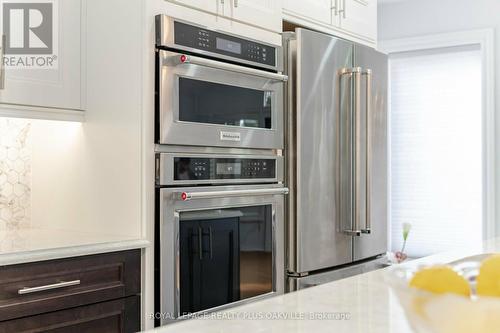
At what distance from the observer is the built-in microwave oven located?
2143mm

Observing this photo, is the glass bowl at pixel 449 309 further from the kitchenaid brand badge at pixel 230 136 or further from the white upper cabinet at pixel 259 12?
the white upper cabinet at pixel 259 12

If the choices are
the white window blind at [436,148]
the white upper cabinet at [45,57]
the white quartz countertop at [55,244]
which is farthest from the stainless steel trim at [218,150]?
the white window blind at [436,148]

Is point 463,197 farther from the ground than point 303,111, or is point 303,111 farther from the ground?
point 303,111

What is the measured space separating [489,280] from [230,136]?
73.6 inches

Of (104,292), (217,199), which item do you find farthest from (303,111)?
(104,292)

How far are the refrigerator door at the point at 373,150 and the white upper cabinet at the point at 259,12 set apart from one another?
0.54 metres

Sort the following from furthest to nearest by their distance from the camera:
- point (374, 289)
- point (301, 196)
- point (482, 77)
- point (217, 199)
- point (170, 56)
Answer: point (482, 77)
point (301, 196)
point (217, 199)
point (170, 56)
point (374, 289)

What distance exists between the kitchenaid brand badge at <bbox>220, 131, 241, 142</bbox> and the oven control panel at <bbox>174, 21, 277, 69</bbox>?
11.9 inches

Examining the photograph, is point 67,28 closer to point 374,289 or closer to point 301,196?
point 301,196

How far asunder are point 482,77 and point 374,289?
354cm

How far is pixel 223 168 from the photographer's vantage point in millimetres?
2361

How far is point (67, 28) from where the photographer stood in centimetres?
232

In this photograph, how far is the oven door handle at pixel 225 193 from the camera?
2143 mm

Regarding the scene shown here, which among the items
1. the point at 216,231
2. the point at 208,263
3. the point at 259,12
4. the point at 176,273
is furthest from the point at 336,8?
the point at 176,273
